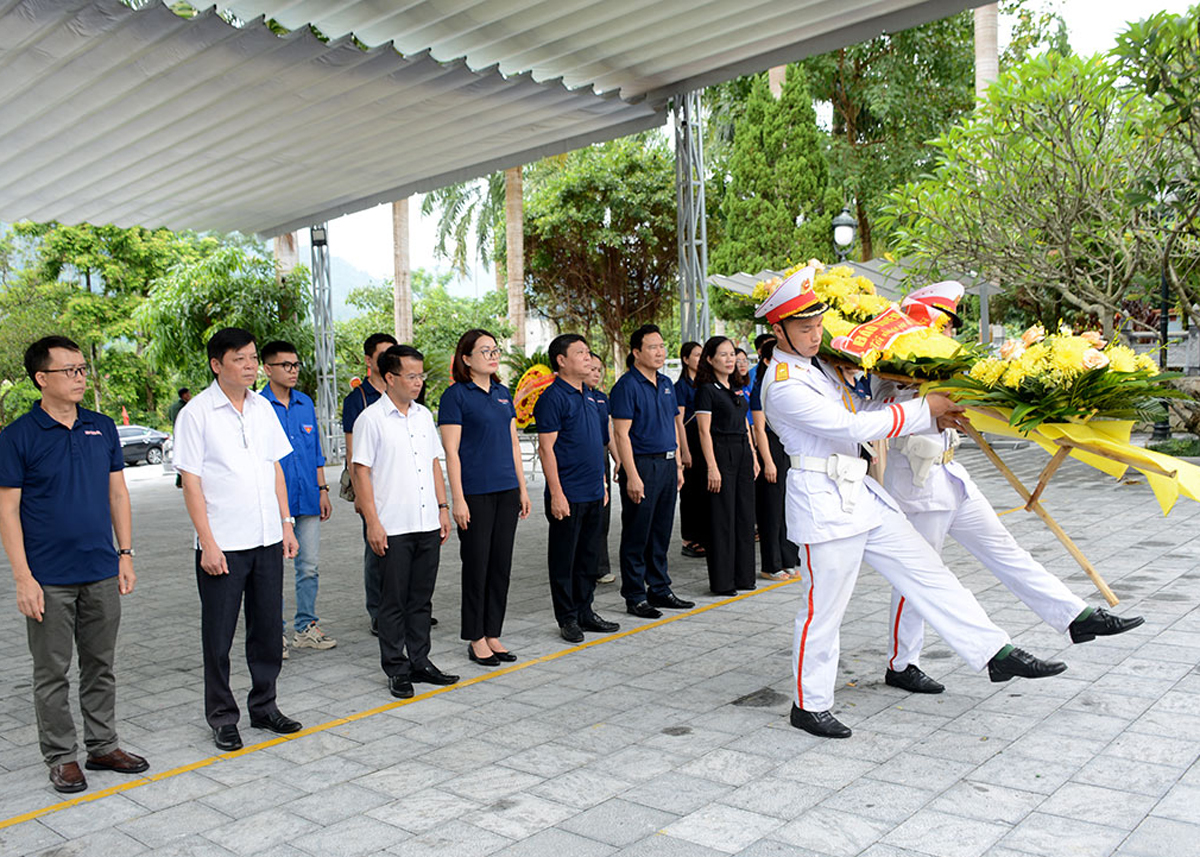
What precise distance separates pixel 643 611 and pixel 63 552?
347 centimetres

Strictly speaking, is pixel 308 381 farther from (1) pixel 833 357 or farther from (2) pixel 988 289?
(1) pixel 833 357

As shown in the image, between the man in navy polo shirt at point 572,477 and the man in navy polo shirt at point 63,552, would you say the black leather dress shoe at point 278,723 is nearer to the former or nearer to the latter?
the man in navy polo shirt at point 63,552

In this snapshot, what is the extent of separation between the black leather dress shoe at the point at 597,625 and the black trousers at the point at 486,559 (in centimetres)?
70

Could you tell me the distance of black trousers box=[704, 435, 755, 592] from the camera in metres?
6.71

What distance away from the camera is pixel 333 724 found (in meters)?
4.51

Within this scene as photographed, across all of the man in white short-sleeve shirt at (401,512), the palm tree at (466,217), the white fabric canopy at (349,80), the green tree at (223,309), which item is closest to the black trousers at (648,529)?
the man in white short-sleeve shirt at (401,512)

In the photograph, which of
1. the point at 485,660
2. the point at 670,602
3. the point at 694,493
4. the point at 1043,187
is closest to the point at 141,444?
the point at 694,493

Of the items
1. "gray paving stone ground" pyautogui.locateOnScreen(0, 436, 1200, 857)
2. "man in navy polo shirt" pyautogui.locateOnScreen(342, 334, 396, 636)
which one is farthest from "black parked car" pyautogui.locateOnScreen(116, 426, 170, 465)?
"man in navy polo shirt" pyautogui.locateOnScreen(342, 334, 396, 636)

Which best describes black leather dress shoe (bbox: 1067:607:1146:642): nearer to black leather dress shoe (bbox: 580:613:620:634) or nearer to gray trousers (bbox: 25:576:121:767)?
black leather dress shoe (bbox: 580:613:620:634)

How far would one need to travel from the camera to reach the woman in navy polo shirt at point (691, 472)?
7395 mm

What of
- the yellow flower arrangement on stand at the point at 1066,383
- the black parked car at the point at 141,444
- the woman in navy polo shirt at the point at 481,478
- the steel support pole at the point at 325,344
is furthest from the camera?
the black parked car at the point at 141,444

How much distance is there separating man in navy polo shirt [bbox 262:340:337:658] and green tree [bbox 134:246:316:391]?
16002 mm

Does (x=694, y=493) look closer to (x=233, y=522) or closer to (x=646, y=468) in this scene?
(x=646, y=468)

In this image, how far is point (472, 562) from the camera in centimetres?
527
